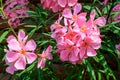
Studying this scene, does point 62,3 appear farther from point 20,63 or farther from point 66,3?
point 20,63

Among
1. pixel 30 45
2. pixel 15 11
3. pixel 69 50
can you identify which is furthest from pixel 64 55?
pixel 15 11

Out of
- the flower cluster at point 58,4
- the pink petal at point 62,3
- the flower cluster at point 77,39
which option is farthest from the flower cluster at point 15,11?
the flower cluster at point 77,39

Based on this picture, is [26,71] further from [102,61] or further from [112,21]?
[112,21]

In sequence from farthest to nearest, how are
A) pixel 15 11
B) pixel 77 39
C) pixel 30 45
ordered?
pixel 15 11, pixel 30 45, pixel 77 39

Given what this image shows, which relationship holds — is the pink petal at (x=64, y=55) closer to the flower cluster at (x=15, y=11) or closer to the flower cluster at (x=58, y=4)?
the flower cluster at (x=58, y=4)

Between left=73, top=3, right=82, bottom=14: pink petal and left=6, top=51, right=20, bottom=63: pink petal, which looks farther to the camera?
left=73, top=3, right=82, bottom=14: pink petal

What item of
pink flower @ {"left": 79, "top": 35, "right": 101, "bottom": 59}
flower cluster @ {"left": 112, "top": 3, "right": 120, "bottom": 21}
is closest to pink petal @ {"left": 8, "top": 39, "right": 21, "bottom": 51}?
pink flower @ {"left": 79, "top": 35, "right": 101, "bottom": 59}

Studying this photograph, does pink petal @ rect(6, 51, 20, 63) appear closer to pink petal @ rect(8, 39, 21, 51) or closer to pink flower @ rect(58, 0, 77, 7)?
pink petal @ rect(8, 39, 21, 51)

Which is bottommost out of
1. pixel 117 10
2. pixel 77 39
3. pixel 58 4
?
pixel 117 10
